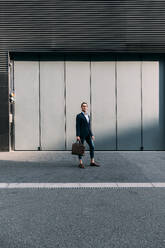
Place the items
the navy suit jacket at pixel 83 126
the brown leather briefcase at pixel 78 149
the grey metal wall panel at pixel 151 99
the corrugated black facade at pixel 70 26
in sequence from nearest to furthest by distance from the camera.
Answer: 1. the brown leather briefcase at pixel 78 149
2. the navy suit jacket at pixel 83 126
3. the corrugated black facade at pixel 70 26
4. the grey metal wall panel at pixel 151 99

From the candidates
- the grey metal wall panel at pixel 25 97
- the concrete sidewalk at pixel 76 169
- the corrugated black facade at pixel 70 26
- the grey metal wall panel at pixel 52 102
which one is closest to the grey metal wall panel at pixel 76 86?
the grey metal wall panel at pixel 52 102

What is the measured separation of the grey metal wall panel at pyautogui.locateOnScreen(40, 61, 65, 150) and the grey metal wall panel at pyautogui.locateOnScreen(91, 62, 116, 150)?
1357 millimetres

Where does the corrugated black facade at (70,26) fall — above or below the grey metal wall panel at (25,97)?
above

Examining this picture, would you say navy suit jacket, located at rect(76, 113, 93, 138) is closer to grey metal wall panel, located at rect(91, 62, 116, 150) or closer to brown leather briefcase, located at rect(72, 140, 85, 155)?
brown leather briefcase, located at rect(72, 140, 85, 155)

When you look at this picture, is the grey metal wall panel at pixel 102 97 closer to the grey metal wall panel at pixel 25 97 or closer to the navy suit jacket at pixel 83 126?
the grey metal wall panel at pixel 25 97

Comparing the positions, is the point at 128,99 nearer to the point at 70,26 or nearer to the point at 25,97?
the point at 70,26

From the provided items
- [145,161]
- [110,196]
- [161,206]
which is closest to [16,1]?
[145,161]

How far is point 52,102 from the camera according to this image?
11586 millimetres

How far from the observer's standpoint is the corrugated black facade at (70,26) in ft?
36.8

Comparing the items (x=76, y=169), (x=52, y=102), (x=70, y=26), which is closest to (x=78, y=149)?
(x=76, y=169)

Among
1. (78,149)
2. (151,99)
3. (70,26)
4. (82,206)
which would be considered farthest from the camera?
(151,99)

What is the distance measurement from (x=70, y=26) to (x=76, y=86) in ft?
8.07

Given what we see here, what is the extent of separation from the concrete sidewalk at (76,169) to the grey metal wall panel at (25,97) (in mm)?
1611

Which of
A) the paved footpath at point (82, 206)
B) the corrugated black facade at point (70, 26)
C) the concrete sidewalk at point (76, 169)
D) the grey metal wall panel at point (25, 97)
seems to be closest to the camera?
the paved footpath at point (82, 206)
